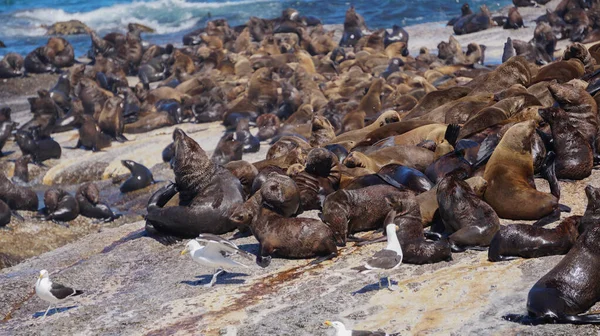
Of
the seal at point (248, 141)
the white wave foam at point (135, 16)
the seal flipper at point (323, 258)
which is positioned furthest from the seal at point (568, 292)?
the white wave foam at point (135, 16)

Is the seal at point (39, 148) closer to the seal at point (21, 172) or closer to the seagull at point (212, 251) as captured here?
the seal at point (21, 172)

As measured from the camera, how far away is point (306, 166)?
26.3ft

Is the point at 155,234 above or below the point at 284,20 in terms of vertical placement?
above

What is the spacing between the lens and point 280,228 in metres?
6.83

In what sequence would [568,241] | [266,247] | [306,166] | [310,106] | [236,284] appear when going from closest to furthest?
[568,241] → [236,284] → [266,247] → [306,166] → [310,106]

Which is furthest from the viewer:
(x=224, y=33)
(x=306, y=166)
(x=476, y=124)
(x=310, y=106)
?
(x=224, y=33)

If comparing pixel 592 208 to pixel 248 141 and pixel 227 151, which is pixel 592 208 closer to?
pixel 227 151

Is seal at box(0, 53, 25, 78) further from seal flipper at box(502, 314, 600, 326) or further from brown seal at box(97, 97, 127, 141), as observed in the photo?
seal flipper at box(502, 314, 600, 326)

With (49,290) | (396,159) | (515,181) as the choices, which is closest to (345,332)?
(49,290)

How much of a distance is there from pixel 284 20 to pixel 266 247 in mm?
22936

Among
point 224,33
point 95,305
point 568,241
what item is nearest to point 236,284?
point 95,305

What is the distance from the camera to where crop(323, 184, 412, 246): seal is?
695cm

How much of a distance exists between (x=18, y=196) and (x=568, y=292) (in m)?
9.51

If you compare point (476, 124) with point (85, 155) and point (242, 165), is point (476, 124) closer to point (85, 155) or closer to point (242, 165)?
point (242, 165)
